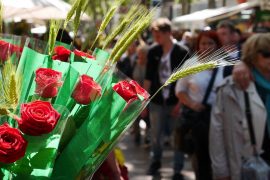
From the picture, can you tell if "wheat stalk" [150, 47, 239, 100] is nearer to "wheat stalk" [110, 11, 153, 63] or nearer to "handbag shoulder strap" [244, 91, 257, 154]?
"wheat stalk" [110, 11, 153, 63]

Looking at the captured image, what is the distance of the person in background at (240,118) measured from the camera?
14.3 ft

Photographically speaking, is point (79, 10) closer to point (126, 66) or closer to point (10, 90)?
point (10, 90)

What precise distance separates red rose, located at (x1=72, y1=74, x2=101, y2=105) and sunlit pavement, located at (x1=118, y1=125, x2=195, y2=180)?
561cm

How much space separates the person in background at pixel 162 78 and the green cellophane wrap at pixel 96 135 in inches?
211

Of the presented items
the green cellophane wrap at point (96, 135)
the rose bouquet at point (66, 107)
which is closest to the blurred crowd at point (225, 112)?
the rose bouquet at point (66, 107)

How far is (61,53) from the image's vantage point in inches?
95.6

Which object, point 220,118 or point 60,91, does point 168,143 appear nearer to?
point 220,118

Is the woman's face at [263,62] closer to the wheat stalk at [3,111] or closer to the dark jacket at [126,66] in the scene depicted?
Answer: the wheat stalk at [3,111]

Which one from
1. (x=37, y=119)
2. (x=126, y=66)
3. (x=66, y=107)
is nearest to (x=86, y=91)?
(x=66, y=107)

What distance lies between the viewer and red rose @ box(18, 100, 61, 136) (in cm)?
195

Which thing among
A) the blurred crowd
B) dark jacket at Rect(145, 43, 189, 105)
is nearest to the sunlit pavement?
dark jacket at Rect(145, 43, 189, 105)

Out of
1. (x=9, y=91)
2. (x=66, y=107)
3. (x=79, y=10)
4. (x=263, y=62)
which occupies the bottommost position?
(x=263, y=62)

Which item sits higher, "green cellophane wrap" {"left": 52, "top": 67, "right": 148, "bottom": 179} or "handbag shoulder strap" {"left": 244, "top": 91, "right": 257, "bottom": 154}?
"green cellophane wrap" {"left": 52, "top": 67, "right": 148, "bottom": 179}

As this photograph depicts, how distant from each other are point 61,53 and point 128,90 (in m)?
0.36
